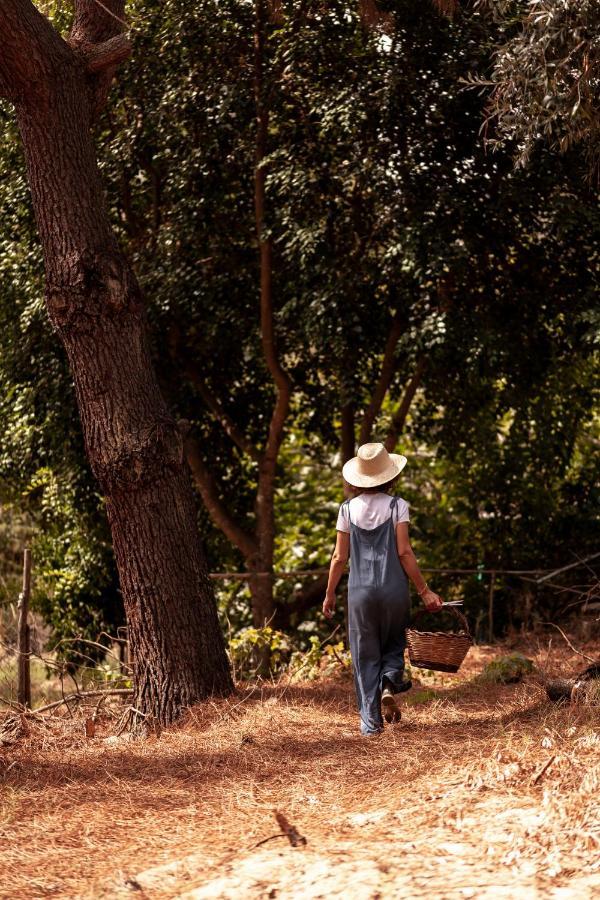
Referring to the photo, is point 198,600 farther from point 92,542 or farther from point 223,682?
point 92,542

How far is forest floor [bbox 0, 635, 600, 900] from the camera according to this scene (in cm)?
403

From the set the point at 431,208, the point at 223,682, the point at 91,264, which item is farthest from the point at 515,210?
the point at 223,682

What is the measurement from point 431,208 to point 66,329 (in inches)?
150

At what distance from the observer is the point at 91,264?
7336mm

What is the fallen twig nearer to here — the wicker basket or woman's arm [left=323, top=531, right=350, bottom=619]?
woman's arm [left=323, top=531, right=350, bottom=619]

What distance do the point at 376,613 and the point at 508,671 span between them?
253 centimetres

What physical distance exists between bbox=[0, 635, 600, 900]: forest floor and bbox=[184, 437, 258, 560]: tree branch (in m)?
5.34

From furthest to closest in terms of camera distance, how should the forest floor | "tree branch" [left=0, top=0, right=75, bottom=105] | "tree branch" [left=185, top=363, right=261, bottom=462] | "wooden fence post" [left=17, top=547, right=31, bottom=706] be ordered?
"tree branch" [left=185, top=363, right=261, bottom=462] < "wooden fence post" [left=17, top=547, right=31, bottom=706] < "tree branch" [left=0, top=0, right=75, bottom=105] < the forest floor

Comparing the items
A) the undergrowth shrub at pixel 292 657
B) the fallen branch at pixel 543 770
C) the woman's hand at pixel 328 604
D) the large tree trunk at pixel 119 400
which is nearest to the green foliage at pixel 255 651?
the undergrowth shrub at pixel 292 657

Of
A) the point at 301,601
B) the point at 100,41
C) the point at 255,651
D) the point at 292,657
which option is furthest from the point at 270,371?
the point at 100,41

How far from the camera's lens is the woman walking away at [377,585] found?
21.1ft

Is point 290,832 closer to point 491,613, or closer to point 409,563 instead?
point 409,563

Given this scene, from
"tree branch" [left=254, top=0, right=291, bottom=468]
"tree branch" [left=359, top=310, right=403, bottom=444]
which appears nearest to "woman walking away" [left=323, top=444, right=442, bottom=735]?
"tree branch" [left=359, top=310, right=403, bottom=444]

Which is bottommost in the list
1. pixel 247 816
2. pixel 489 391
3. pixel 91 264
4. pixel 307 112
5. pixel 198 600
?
pixel 247 816
